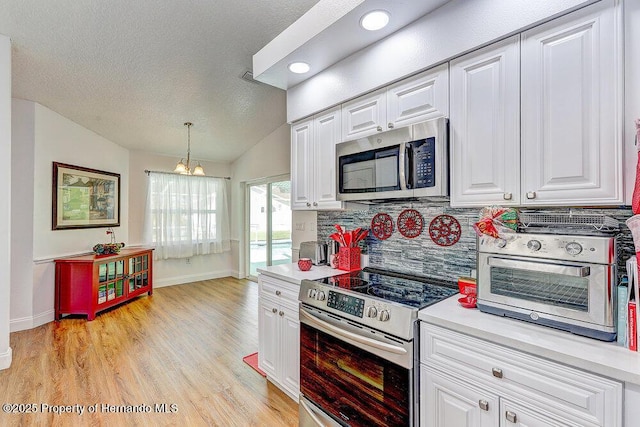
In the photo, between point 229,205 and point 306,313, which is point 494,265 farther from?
point 229,205

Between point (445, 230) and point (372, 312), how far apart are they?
31.9 inches

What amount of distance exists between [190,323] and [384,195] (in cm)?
304

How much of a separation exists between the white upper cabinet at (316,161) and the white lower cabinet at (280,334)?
696 mm

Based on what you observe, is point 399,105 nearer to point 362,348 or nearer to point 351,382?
point 362,348

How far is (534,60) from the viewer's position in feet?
4.53

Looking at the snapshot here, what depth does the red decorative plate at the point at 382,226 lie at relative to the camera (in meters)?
2.36

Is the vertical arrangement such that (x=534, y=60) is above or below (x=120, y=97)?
below

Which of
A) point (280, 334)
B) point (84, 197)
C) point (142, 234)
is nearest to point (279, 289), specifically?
point (280, 334)

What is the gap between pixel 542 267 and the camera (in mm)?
1285

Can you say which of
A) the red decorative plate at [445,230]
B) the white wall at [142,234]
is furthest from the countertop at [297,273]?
the white wall at [142,234]

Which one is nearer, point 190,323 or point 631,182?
point 631,182

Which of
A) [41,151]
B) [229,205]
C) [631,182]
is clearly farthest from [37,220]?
[631,182]

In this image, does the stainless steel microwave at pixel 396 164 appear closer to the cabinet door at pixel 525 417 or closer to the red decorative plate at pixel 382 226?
the red decorative plate at pixel 382 226

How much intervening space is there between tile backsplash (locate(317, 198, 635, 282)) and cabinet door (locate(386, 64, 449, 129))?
1.72ft
